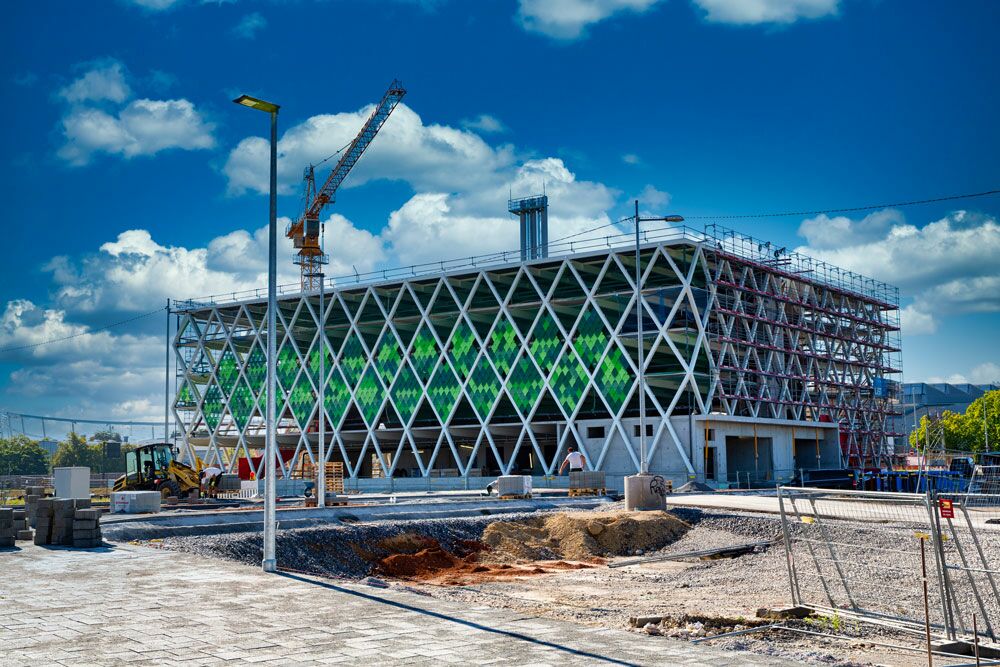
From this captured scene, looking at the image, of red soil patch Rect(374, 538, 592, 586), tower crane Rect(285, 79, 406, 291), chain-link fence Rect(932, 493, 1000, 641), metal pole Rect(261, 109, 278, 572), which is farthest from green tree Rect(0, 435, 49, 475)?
chain-link fence Rect(932, 493, 1000, 641)

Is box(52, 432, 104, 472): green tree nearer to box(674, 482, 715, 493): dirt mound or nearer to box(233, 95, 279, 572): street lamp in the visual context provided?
box(674, 482, 715, 493): dirt mound

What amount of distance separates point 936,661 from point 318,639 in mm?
7914

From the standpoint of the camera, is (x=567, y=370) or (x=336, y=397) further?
(x=336, y=397)

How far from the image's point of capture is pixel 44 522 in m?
24.8


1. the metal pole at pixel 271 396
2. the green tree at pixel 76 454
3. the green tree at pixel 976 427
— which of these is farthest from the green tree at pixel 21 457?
the metal pole at pixel 271 396

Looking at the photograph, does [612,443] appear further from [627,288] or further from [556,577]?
[556,577]

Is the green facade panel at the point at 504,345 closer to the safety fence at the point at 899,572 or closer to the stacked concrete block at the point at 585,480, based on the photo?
the stacked concrete block at the point at 585,480

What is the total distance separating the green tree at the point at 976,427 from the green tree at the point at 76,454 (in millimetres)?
128469

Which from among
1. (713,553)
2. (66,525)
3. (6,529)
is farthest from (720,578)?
(6,529)

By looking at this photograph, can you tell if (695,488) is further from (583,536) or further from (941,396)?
(941,396)

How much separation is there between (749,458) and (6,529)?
62.4 metres

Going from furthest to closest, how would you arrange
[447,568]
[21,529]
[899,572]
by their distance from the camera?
[447,568], [21,529], [899,572]

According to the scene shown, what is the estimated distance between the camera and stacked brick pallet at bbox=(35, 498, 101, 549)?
24172 millimetres

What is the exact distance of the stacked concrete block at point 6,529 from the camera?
2384 cm
